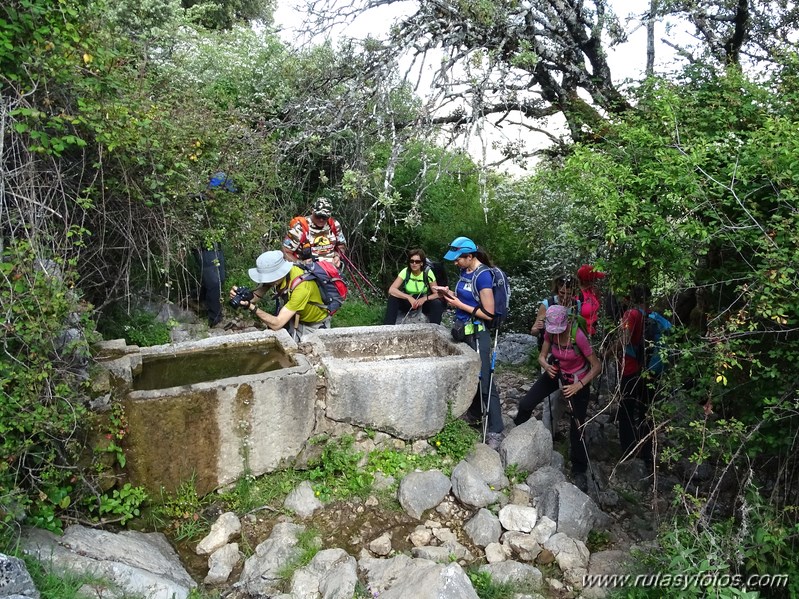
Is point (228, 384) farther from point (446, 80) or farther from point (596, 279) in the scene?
point (446, 80)

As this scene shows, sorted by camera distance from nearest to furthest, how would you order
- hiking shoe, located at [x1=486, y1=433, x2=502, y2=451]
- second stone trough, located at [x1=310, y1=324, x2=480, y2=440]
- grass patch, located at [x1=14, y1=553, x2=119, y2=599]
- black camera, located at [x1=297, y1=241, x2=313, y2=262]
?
1. grass patch, located at [x1=14, y1=553, x2=119, y2=599]
2. second stone trough, located at [x1=310, y1=324, x2=480, y2=440]
3. hiking shoe, located at [x1=486, y1=433, x2=502, y2=451]
4. black camera, located at [x1=297, y1=241, x2=313, y2=262]

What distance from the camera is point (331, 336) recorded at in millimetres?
5383

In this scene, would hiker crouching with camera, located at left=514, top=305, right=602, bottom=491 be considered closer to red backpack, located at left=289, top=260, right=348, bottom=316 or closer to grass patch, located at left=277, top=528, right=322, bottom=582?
red backpack, located at left=289, top=260, right=348, bottom=316

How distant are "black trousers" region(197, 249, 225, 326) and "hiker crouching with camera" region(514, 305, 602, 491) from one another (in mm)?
4061

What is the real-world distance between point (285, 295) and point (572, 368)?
2646mm

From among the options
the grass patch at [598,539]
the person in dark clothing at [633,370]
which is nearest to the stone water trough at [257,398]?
the person in dark clothing at [633,370]

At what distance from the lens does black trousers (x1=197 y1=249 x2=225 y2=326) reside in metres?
7.07

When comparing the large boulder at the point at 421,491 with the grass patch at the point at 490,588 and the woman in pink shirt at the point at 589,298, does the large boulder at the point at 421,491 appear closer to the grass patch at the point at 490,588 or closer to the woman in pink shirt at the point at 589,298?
the grass patch at the point at 490,588

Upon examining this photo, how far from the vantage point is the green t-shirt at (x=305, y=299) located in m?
5.11

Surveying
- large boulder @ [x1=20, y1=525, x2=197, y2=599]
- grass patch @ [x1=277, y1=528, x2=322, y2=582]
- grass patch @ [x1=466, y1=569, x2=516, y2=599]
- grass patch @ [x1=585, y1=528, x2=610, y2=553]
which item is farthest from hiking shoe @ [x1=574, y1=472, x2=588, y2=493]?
large boulder @ [x1=20, y1=525, x2=197, y2=599]

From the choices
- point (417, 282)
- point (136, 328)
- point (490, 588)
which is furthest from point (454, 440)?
point (136, 328)

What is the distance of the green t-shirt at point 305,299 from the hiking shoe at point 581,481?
2706mm

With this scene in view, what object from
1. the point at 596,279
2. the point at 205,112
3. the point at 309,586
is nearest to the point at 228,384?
the point at 309,586

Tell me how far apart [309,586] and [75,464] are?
166cm
